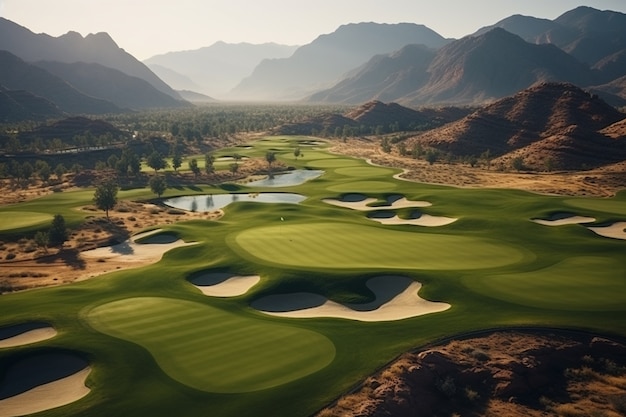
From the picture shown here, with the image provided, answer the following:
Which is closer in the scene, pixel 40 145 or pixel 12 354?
pixel 12 354

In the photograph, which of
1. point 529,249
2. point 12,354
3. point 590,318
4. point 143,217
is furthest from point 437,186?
point 12,354

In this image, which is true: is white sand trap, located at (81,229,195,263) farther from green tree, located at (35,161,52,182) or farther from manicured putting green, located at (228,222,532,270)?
green tree, located at (35,161,52,182)

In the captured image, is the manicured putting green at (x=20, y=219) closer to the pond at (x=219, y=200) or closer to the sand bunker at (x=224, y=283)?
the pond at (x=219, y=200)

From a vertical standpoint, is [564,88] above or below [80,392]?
above

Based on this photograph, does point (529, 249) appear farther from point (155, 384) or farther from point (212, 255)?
point (155, 384)

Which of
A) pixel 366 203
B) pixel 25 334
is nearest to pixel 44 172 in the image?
pixel 366 203

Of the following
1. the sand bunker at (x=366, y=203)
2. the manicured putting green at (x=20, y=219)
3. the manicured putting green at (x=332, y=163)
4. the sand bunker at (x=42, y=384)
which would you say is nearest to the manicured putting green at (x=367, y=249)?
the sand bunker at (x=366, y=203)
